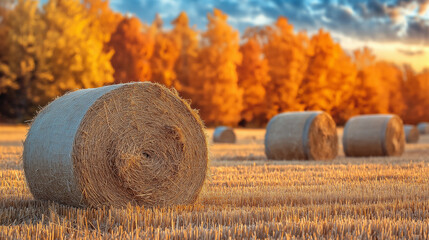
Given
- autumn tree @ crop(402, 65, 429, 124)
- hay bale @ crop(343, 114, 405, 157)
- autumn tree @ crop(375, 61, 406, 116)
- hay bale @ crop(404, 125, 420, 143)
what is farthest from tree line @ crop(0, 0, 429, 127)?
hay bale @ crop(343, 114, 405, 157)

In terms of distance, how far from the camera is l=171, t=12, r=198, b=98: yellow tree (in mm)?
40987

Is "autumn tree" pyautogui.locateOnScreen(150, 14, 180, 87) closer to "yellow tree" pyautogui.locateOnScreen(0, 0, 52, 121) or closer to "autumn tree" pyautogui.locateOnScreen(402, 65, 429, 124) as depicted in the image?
"yellow tree" pyautogui.locateOnScreen(0, 0, 52, 121)

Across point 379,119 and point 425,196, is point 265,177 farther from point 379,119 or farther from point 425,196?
point 379,119

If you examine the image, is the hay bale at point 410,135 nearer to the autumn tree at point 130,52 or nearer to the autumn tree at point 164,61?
the autumn tree at point 164,61

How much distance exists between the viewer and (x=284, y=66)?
42188 mm

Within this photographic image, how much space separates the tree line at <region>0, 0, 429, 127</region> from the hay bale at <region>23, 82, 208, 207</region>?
2433 cm

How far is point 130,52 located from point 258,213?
3225 centimetres

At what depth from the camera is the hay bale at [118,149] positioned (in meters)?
6.60

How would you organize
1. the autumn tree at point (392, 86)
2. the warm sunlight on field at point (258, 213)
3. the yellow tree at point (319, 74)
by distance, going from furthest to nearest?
the autumn tree at point (392, 86) → the yellow tree at point (319, 74) → the warm sunlight on field at point (258, 213)

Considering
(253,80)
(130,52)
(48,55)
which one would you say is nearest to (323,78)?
(253,80)

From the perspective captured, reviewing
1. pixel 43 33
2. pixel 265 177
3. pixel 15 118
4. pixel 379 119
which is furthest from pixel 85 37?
pixel 265 177

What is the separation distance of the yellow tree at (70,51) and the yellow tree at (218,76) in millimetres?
6621

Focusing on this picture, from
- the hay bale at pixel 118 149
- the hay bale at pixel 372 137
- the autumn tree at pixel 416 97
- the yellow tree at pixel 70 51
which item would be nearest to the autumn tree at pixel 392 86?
the autumn tree at pixel 416 97

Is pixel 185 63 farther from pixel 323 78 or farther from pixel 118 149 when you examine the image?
pixel 118 149
